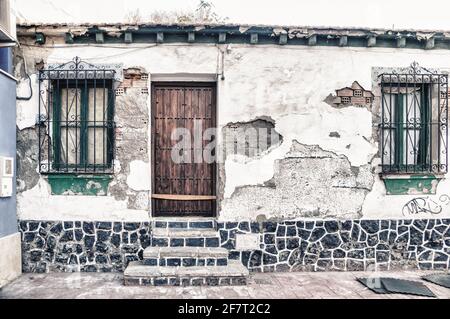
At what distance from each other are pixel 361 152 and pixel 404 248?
187 centimetres

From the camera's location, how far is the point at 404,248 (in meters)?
7.36

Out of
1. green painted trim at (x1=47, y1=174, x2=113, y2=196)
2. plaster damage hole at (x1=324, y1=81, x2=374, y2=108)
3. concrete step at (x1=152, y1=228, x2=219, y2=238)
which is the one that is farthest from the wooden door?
plaster damage hole at (x1=324, y1=81, x2=374, y2=108)

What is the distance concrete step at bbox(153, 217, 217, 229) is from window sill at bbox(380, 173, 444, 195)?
3164 millimetres

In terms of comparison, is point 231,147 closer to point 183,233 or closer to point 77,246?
point 183,233

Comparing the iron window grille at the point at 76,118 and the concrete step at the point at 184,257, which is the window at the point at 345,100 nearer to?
the concrete step at the point at 184,257

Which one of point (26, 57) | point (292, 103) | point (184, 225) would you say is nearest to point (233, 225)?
point (184, 225)

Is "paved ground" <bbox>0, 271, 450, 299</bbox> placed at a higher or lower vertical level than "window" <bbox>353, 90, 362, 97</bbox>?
lower

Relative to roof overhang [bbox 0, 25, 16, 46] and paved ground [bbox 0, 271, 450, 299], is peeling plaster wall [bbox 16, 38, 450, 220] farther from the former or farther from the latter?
paved ground [bbox 0, 271, 450, 299]

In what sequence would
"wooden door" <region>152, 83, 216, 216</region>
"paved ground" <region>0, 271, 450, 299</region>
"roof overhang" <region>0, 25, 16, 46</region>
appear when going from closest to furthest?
"paved ground" <region>0, 271, 450, 299</region>, "roof overhang" <region>0, 25, 16, 46</region>, "wooden door" <region>152, 83, 216, 216</region>

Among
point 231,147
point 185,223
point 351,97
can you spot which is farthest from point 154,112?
point 351,97

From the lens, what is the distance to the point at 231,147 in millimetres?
7266

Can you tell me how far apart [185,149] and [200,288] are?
8.20 feet

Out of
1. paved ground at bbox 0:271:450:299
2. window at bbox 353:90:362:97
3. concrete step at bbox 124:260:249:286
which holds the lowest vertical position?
paved ground at bbox 0:271:450:299

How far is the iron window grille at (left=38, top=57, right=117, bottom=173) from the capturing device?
7184 millimetres
